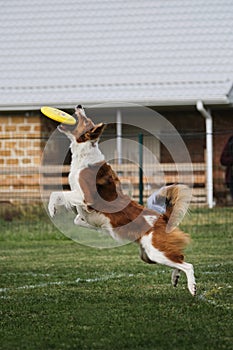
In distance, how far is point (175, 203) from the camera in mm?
7910

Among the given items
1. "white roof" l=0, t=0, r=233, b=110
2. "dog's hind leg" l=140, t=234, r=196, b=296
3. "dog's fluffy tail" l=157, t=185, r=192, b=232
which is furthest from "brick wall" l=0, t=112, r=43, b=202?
"dog's hind leg" l=140, t=234, r=196, b=296

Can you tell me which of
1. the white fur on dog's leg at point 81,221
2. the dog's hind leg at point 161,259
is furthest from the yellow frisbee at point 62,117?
the dog's hind leg at point 161,259

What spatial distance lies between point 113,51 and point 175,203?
541 inches

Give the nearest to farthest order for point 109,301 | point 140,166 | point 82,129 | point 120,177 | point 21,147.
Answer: point 109,301 → point 82,129 → point 140,166 → point 120,177 → point 21,147

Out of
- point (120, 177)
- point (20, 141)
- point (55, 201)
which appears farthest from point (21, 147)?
point (55, 201)

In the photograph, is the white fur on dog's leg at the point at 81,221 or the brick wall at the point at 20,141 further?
the brick wall at the point at 20,141

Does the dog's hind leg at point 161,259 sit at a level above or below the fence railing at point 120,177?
below

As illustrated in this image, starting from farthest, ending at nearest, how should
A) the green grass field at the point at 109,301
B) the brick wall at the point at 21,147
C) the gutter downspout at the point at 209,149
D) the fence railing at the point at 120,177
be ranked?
1. the brick wall at the point at 21,147
2. the gutter downspout at the point at 209,149
3. the fence railing at the point at 120,177
4. the green grass field at the point at 109,301

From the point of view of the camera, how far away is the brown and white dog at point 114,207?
25.2ft

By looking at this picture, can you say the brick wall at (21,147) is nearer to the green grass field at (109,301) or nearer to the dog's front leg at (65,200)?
the green grass field at (109,301)

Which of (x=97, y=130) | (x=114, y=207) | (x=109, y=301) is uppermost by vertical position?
A: (x=97, y=130)

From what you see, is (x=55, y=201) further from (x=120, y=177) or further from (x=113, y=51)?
(x=113, y=51)

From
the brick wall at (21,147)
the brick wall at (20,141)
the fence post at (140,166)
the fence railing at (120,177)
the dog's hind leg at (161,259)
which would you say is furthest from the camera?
the brick wall at (20,141)

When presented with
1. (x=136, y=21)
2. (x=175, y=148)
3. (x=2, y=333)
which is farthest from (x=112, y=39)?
(x=2, y=333)
